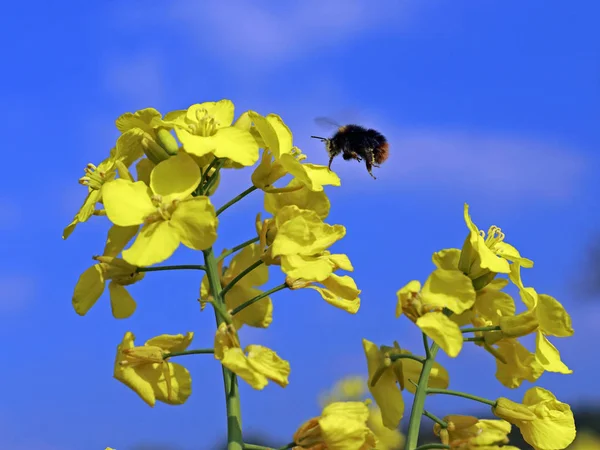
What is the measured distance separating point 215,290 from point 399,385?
2.32ft

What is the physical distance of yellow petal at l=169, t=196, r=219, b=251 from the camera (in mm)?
2252

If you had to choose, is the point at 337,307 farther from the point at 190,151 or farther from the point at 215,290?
the point at 190,151

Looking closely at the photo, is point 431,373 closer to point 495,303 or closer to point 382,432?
point 495,303

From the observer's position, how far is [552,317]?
2.52 m

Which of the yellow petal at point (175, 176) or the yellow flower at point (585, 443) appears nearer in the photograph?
the yellow petal at point (175, 176)

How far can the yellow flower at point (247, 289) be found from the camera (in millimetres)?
2818

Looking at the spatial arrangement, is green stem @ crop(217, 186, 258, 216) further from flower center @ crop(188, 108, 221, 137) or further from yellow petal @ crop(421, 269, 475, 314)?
yellow petal @ crop(421, 269, 475, 314)

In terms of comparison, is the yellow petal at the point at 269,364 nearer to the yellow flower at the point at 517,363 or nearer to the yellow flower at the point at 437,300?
the yellow flower at the point at 437,300

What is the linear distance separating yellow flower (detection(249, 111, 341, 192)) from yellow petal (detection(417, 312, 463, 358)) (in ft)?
1.79

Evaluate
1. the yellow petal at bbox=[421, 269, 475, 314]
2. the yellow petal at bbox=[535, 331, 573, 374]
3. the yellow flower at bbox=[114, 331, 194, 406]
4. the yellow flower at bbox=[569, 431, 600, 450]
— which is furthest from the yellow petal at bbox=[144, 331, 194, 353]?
the yellow flower at bbox=[569, 431, 600, 450]

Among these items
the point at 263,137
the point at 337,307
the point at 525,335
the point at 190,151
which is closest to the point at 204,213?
the point at 190,151

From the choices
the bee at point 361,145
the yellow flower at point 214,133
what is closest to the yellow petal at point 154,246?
the yellow flower at point 214,133

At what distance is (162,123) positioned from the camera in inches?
98.7

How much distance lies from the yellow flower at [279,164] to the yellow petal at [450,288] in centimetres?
46
